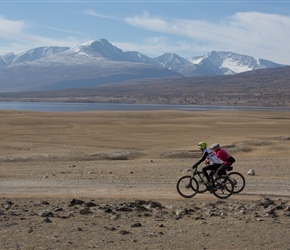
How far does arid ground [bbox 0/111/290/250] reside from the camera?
9602 mm

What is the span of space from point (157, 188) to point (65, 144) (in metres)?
16.8

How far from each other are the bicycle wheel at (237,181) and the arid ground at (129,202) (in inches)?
13.1

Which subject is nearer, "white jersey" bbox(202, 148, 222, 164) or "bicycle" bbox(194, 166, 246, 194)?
"white jersey" bbox(202, 148, 222, 164)

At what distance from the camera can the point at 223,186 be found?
15.0m

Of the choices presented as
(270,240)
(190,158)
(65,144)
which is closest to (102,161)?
(190,158)

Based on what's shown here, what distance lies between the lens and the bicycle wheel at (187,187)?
15.0 metres

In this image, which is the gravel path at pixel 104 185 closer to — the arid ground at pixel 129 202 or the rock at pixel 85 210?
the arid ground at pixel 129 202

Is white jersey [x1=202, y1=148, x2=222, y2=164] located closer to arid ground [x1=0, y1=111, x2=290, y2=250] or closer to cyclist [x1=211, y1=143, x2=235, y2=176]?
cyclist [x1=211, y1=143, x2=235, y2=176]

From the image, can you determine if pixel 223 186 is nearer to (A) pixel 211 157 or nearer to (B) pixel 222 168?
(B) pixel 222 168

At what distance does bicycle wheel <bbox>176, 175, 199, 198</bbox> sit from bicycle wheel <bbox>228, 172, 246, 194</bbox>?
41.1 inches

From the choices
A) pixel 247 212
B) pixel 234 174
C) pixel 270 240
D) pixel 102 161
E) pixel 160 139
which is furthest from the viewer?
pixel 160 139

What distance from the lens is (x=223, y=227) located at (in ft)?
34.4

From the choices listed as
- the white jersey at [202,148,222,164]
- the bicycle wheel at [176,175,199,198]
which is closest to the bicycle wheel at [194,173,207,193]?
the bicycle wheel at [176,175,199,198]

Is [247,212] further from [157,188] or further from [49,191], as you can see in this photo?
[49,191]
